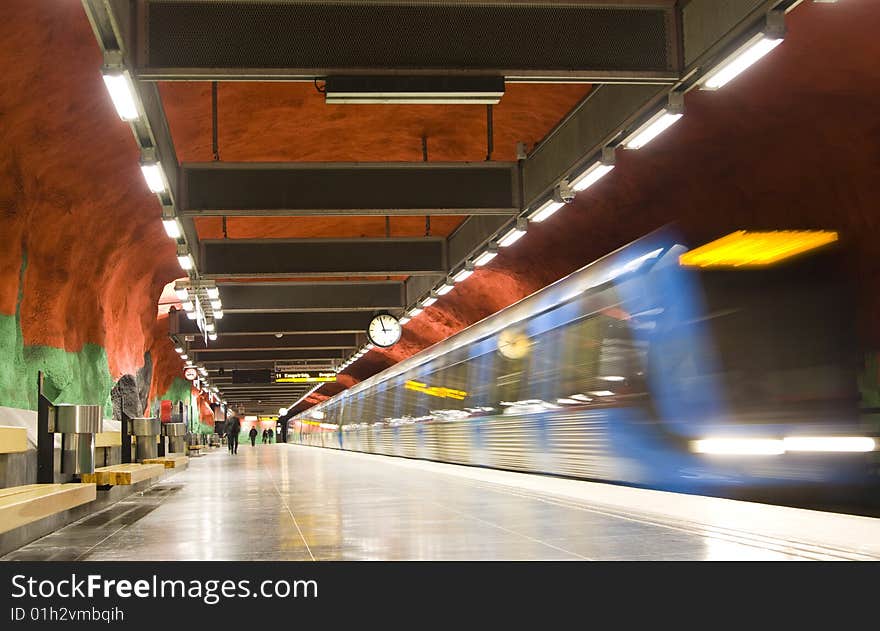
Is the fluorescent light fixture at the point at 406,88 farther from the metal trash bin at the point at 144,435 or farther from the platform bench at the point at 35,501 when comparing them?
the metal trash bin at the point at 144,435

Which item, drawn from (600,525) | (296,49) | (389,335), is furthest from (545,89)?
(389,335)

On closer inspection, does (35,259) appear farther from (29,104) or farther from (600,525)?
(600,525)

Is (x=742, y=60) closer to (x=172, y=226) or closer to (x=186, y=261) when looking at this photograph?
(x=172, y=226)

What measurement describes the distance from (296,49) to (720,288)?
14.2 ft

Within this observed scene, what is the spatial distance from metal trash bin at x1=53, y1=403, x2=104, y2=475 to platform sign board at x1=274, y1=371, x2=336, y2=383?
99.6 ft

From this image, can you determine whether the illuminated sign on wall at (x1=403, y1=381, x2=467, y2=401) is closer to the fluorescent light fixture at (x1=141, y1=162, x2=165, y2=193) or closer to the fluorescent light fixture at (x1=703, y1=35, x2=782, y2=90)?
the fluorescent light fixture at (x1=141, y1=162, x2=165, y2=193)

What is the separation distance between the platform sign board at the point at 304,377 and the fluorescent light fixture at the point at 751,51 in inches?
1294

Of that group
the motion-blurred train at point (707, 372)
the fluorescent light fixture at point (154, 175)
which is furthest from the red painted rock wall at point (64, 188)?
A: the motion-blurred train at point (707, 372)

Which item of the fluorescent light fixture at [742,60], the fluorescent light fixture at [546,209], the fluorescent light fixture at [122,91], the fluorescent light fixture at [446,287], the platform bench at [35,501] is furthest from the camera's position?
the fluorescent light fixture at [446,287]

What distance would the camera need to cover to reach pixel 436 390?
2008 cm

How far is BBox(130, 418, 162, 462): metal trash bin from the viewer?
13.1 meters

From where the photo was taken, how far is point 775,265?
8633 millimetres

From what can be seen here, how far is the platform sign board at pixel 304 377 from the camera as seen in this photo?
129 feet
